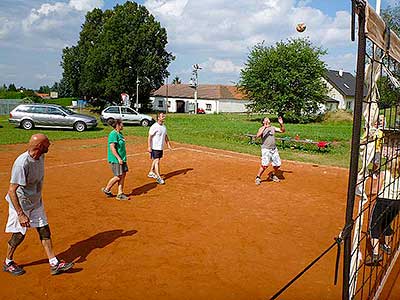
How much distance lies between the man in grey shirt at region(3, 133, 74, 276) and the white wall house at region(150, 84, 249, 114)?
58146 millimetres

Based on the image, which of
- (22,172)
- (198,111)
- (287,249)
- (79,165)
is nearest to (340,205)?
(287,249)

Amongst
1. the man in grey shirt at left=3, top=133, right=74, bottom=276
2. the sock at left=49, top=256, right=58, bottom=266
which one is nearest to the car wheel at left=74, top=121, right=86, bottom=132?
the man in grey shirt at left=3, top=133, right=74, bottom=276

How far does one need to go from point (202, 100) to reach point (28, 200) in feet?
196

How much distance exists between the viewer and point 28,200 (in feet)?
15.9

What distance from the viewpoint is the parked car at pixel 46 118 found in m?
23.6

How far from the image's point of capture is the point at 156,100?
6638cm

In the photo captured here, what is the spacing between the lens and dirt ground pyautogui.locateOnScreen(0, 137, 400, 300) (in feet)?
15.6

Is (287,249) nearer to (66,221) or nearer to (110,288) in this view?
(110,288)

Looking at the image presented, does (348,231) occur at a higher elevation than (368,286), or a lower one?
higher

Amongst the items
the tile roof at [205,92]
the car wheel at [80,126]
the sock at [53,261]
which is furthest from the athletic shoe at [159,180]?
the tile roof at [205,92]

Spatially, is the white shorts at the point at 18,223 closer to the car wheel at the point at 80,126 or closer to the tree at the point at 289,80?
the car wheel at the point at 80,126

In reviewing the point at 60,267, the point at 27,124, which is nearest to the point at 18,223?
the point at 60,267

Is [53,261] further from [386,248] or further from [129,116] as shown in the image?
[129,116]

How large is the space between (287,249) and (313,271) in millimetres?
772
